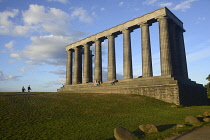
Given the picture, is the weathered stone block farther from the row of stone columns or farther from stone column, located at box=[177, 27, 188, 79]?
stone column, located at box=[177, 27, 188, 79]

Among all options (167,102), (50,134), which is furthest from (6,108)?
(167,102)

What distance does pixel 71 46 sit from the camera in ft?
192

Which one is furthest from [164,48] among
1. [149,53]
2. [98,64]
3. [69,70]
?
[69,70]

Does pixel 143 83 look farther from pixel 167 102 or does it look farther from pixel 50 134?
pixel 50 134

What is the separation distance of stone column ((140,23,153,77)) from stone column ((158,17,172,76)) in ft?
8.97

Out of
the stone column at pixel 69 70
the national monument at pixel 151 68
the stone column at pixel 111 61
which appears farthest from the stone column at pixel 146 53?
the stone column at pixel 69 70

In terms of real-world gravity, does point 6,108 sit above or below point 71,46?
below

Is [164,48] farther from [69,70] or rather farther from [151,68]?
[69,70]

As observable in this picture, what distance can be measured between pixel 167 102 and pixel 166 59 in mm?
9594

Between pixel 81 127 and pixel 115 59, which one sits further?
pixel 115 59

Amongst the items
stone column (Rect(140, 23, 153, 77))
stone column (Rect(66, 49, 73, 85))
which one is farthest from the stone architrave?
stone column (Rect(66, 49, 73, 85))

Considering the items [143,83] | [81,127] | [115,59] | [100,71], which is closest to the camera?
[81,127]

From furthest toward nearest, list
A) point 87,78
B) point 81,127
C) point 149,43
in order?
point 87,78, point 149,43, point 81,127

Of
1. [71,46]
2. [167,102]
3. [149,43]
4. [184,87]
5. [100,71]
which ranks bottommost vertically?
[167,102]
